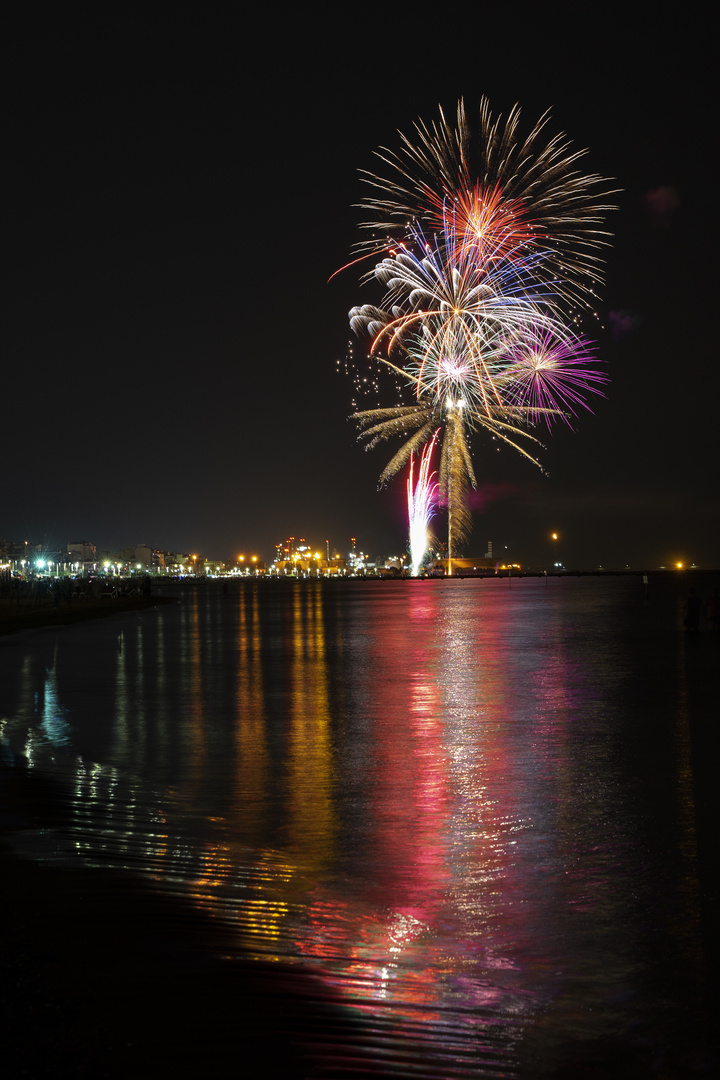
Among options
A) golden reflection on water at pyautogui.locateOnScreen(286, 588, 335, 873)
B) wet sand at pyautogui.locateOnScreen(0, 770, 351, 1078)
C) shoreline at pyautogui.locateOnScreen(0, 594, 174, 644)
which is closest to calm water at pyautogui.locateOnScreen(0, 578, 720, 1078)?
golden reflection on water at pyautogui.locateOnScreen(286, 588, 335, 873)

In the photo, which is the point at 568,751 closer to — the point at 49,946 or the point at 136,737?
the point at 136,737

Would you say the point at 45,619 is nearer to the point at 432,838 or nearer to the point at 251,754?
the point at 251,754

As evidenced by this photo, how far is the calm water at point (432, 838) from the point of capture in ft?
11.8

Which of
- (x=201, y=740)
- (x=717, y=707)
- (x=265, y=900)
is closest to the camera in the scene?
(x=265, y=900)

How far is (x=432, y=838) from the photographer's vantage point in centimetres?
613

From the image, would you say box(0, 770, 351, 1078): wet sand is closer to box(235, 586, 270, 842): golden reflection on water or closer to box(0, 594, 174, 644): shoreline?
box(235, 586, 270, 842): golden reflection on water

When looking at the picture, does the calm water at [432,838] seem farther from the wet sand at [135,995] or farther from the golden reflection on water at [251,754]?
the wet sand at [135,995]

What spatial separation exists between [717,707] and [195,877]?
28.1 feet

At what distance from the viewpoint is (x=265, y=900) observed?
4.84m

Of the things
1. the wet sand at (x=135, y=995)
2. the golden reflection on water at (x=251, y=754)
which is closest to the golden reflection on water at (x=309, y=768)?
the golden reflection on water at (x=251, y=754)

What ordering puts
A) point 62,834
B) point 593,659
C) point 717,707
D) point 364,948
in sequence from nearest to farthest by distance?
point 364,948 < point 62,834 < point 717,707 < point 593,659

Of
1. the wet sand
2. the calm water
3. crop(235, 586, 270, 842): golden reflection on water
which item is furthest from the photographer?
crop(235, 586, 270, 842): golden reflection on water

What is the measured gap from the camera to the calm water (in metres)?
3.61

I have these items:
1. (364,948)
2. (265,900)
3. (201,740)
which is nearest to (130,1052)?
(364,948)
